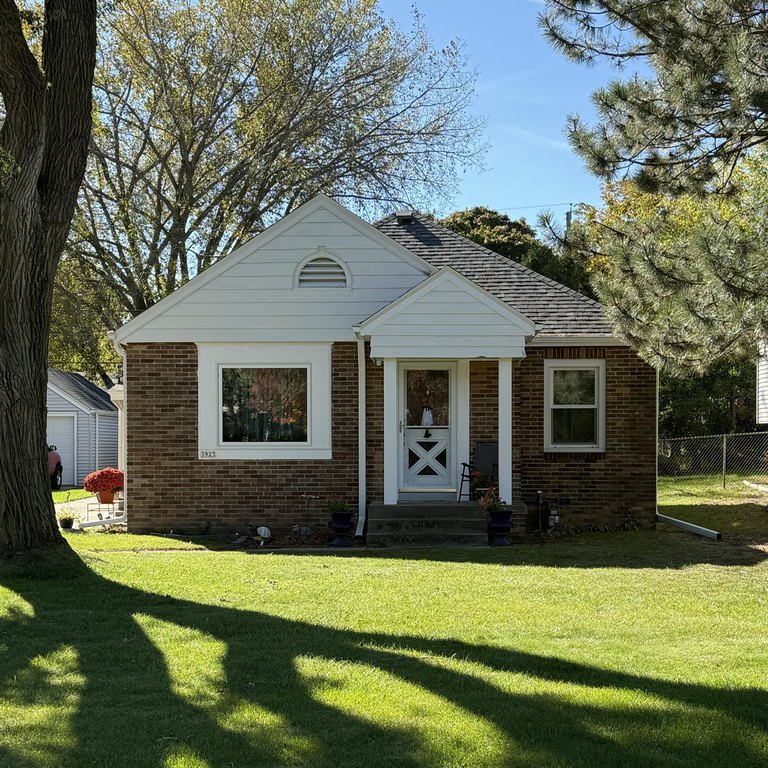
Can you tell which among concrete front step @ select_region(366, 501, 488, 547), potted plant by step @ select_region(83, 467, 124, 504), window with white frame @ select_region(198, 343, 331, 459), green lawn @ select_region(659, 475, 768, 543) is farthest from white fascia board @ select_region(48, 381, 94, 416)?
concrete front step @ select_region(366, 501, 488, 547)

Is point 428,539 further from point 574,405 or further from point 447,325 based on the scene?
point 574,405

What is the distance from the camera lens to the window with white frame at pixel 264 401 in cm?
1488

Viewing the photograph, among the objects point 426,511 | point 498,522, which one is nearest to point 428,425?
point 426,511

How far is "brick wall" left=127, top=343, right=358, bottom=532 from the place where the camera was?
14875mm

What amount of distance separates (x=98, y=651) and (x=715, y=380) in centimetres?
2556

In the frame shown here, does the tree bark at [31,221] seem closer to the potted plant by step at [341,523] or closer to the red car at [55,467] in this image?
the potted plant by step at [341,523]

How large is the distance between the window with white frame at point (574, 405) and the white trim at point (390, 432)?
9.30 feet

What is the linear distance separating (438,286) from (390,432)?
7.81 feet

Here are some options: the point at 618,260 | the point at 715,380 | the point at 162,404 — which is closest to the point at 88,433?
the point at 162,404

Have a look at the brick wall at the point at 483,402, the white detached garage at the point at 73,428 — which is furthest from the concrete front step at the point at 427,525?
the white detached garage at the point at 73,428

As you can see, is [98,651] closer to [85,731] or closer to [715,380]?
[85,731]

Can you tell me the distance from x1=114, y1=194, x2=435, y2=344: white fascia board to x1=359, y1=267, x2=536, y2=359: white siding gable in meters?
1.19

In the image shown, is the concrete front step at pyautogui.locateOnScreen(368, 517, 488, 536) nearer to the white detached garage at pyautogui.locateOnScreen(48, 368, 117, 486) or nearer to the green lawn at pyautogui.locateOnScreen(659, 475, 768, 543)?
the green lawn at pyautogui.locateOnScreen(659, 475, 768, 543)

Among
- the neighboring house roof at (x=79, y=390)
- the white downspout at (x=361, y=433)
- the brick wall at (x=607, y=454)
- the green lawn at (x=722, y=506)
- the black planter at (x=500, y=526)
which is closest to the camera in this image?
the black planter at (x=500, y=526)
